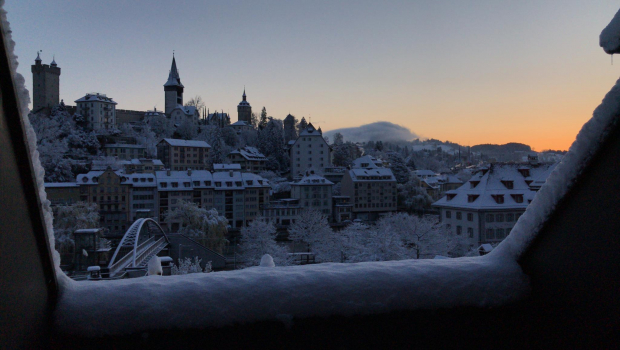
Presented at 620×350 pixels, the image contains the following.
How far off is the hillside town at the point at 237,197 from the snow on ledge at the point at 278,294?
0.64 m

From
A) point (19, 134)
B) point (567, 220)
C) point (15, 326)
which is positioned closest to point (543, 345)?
point (567, 220)

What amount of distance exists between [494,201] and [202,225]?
46.5 ft

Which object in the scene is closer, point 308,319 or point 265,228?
point 308,319

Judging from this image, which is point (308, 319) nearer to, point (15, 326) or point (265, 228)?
point (15, 326)

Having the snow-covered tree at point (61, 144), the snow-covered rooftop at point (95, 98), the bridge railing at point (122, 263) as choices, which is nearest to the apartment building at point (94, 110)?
the snow-covered rooftop at point (95, 98)

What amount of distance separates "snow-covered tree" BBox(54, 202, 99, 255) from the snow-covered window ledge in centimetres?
1897

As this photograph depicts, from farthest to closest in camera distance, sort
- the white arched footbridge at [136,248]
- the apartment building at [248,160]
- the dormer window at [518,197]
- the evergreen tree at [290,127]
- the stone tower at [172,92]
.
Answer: the stone tower at [172,92] < the evergreen tree at [290,127] < the apartment building at [248,160] < the dormer window at [518,197] < the white arched footbridge at [136,248]

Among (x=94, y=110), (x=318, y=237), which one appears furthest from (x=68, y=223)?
(x=94, y=110)

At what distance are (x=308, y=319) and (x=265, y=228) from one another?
22.2m

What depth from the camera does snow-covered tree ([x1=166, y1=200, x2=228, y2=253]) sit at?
2019cm

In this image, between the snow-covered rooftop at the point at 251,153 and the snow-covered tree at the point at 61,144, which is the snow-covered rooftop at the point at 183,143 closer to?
the snow-covered rooftop at the point at 251,153

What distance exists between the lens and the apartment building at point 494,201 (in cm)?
1570

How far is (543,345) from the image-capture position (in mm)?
1261

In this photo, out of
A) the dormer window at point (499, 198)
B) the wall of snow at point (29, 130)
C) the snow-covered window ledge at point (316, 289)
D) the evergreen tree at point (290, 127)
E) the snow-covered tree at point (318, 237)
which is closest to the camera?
the wall of snow at point (29, 130)
